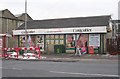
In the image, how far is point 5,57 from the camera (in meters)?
24.3

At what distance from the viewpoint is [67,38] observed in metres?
32.8

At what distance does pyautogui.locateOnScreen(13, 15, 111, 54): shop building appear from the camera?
100ft

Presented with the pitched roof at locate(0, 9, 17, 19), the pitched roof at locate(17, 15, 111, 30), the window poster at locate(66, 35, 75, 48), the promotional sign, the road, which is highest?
the pitched roof at locate(0, 9, 17, 19)

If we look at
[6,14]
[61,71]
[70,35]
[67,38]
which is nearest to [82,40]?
[70,35]

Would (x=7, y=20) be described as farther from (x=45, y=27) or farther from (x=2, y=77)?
(x=2, y=77)

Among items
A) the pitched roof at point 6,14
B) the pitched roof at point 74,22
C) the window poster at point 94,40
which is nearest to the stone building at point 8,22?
the pitched roof at point 6,14

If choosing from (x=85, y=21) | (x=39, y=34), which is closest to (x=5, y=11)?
(x=39, y=34)

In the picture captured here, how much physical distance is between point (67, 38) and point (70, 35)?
546 millimetres

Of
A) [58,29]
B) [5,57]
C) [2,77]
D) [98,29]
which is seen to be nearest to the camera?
[2,77]

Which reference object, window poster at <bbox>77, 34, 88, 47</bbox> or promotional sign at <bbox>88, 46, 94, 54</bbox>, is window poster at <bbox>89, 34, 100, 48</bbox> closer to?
promotional sign at <bbox>88, 46, 94, 54</bbox>

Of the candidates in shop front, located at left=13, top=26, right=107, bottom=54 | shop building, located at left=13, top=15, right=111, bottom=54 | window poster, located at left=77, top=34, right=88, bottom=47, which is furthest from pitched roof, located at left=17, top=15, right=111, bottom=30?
window poster, located at left=77, top=34, right=88, bottom=47

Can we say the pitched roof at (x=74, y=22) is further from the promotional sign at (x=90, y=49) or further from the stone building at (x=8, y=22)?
the stone building at (x=8, y=22)

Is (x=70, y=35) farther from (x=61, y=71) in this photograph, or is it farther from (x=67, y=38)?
(x=61, y=71)

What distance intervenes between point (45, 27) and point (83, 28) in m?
6.08
